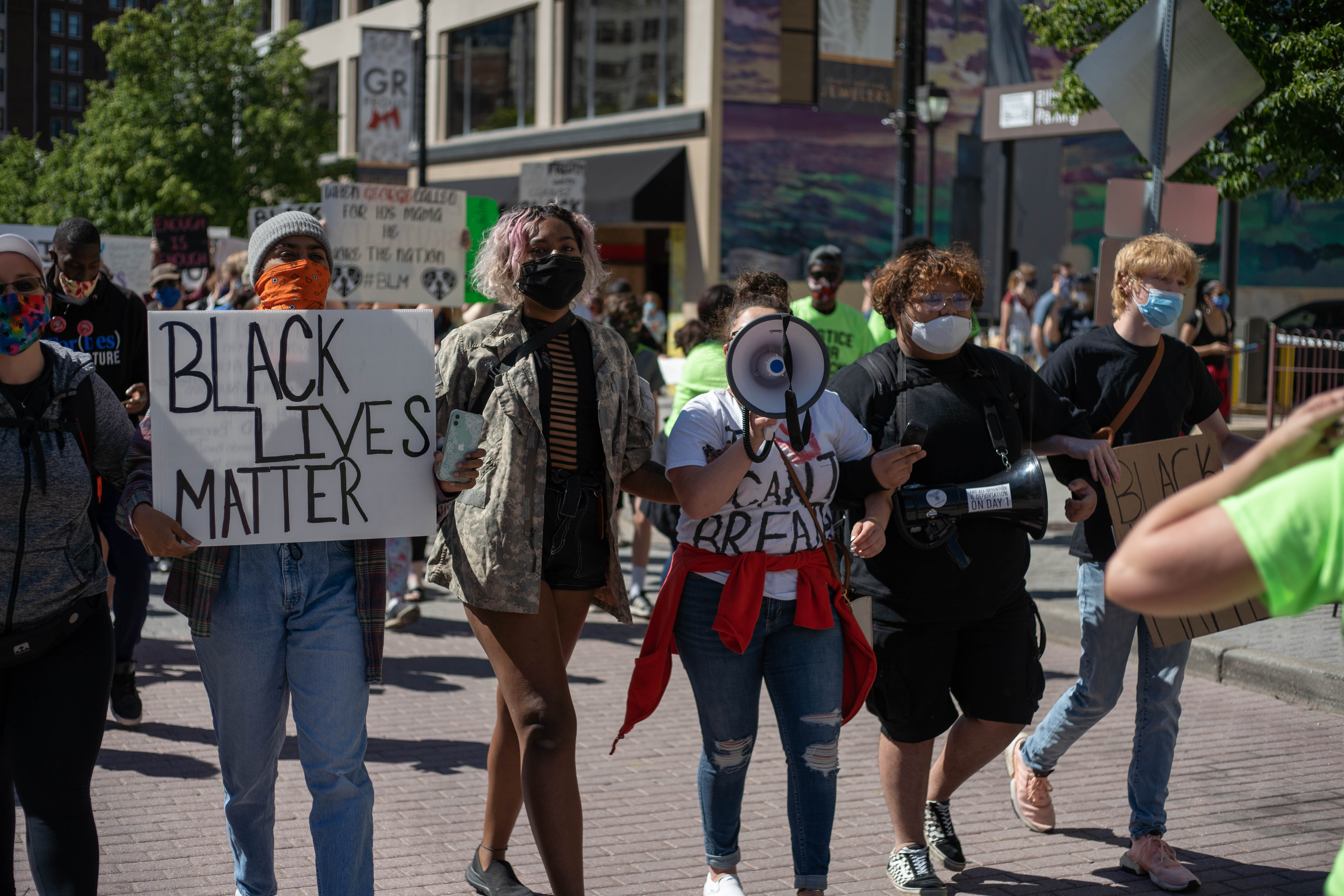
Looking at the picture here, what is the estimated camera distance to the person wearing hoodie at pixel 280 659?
3279mm

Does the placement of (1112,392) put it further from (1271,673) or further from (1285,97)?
(1285,97)

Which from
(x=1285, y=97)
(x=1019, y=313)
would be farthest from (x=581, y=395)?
(x=1019, y=313)

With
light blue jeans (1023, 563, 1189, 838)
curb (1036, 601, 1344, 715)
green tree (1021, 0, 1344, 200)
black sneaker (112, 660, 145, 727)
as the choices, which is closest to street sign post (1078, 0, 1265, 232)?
green tree (1021, 0, 1344, 200)

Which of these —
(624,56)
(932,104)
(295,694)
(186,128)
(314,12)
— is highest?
(314,12)

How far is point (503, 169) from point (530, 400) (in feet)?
89.5

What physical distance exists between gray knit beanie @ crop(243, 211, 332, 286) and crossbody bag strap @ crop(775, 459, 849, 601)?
4.40 feet

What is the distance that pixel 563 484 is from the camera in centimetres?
366

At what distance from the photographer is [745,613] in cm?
365

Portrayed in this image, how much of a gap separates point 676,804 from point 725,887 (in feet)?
4.03

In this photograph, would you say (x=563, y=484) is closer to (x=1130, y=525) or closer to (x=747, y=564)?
(x=747, y=564)

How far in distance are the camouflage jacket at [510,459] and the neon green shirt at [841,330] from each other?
4.45 m

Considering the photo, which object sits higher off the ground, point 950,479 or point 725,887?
point 950,479

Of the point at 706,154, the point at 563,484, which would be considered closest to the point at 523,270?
the point at 563,484

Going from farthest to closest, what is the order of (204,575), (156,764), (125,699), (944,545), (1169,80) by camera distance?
1. (1169,80)
2. (125,699)
3. (156,764)
4. (944,545)
5. (204,575)
